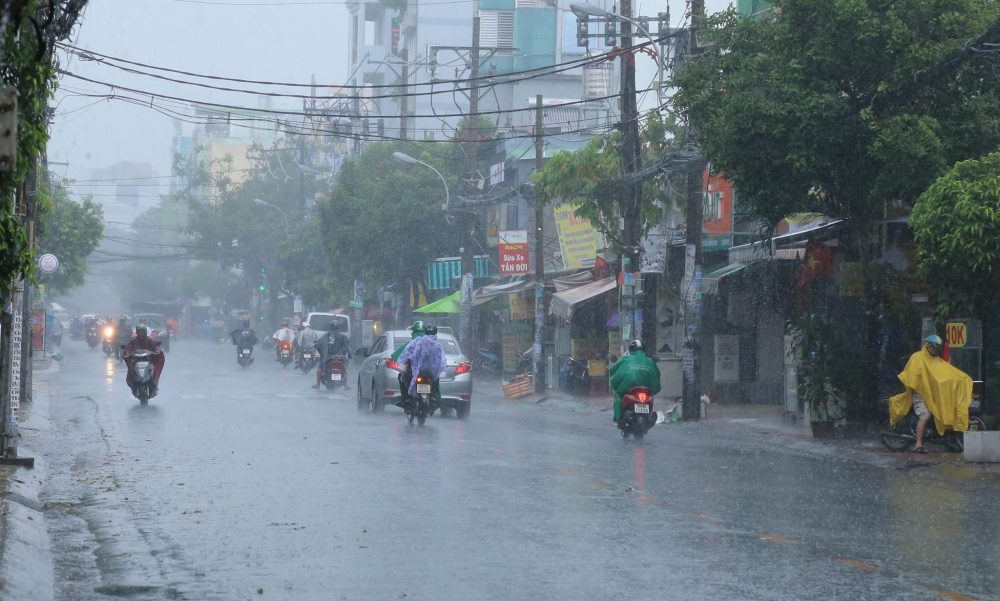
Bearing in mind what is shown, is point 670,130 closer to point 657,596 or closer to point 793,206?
point 793,206

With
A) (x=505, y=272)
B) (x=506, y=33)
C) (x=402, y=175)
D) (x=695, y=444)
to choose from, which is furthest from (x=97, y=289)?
(x=695, y=444)

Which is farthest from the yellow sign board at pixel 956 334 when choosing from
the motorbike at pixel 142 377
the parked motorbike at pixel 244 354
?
the parked motorbike at pixel 244 354

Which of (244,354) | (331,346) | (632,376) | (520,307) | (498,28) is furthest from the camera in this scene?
(498,28)

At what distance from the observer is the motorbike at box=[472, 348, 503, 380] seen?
1598 inches

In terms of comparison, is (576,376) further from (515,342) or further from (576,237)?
(515,342)

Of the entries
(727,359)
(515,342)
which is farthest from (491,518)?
(515,342)

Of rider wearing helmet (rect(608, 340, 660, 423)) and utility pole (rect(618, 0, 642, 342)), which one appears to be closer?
rider wearing helmet (rect(608, 340, 660, 423))

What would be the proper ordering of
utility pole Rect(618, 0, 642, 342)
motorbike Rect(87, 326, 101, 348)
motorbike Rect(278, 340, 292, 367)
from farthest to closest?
motorbike Rect(87, 326, 101, 348) → motorbike Rect(278, 340, 292, 367) → utility pole Rect(618, 0, 642, 342)

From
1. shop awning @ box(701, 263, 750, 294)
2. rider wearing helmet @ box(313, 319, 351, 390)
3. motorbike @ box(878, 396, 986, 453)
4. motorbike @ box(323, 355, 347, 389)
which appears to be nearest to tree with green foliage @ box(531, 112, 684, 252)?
shop awning @ box(701, 263, 750, 294)

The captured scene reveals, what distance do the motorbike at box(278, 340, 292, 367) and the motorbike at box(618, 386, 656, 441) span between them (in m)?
29.4

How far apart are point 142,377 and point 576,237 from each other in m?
13.8

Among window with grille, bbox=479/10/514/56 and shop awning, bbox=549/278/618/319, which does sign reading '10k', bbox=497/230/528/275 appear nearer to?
shop awning, bbox=549/278/618/319

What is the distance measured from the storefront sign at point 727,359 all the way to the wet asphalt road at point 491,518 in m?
8.41

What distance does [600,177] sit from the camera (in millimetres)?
28109
